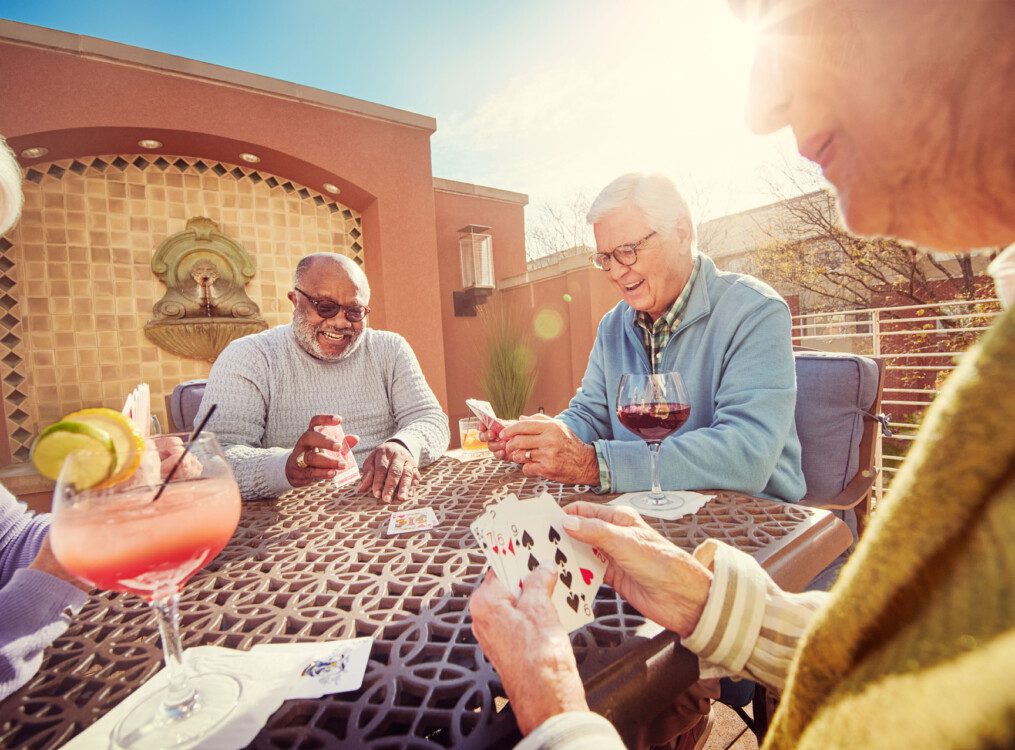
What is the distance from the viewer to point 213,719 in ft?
1.96

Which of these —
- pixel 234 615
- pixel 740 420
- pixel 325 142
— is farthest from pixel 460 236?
pixel 234 615

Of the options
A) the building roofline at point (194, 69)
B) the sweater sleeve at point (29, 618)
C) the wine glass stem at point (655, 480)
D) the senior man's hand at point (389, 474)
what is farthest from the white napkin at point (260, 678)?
the building roofline at point (194, 69)

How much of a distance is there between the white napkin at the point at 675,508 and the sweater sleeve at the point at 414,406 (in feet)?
2.89

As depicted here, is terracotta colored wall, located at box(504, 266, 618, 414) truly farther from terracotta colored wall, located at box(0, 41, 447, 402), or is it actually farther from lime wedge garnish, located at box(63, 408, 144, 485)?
lime wedge garnish, located at box(63, 408, 144, 485)

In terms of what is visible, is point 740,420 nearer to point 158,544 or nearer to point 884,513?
point 884,513

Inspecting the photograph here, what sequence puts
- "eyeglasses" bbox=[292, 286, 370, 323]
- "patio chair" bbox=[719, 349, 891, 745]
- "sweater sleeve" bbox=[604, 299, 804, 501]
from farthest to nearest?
"eyeglasses" bbox=[292, 286, 370, 323] → "patio chair" bbox=[719, 349, 891, 745] → "sweater sleeve" bbox=[604, 299, 804, 501]

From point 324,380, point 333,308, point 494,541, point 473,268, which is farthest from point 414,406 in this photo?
point 473,268

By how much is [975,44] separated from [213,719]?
3.61 feet

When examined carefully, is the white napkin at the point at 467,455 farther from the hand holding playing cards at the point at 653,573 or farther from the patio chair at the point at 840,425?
the patio chair at the point at 840,425

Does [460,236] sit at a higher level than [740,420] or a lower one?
higher

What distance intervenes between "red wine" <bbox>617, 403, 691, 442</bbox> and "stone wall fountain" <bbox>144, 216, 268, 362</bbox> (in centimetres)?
498

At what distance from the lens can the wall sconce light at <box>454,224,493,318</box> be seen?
7.39m

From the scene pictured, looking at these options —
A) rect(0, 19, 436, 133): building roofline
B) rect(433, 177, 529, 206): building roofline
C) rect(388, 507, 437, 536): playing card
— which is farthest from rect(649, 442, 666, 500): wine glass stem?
rect(433, 177, 529, 206): building roofline

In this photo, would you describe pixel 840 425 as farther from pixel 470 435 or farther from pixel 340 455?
pixel 340 455
